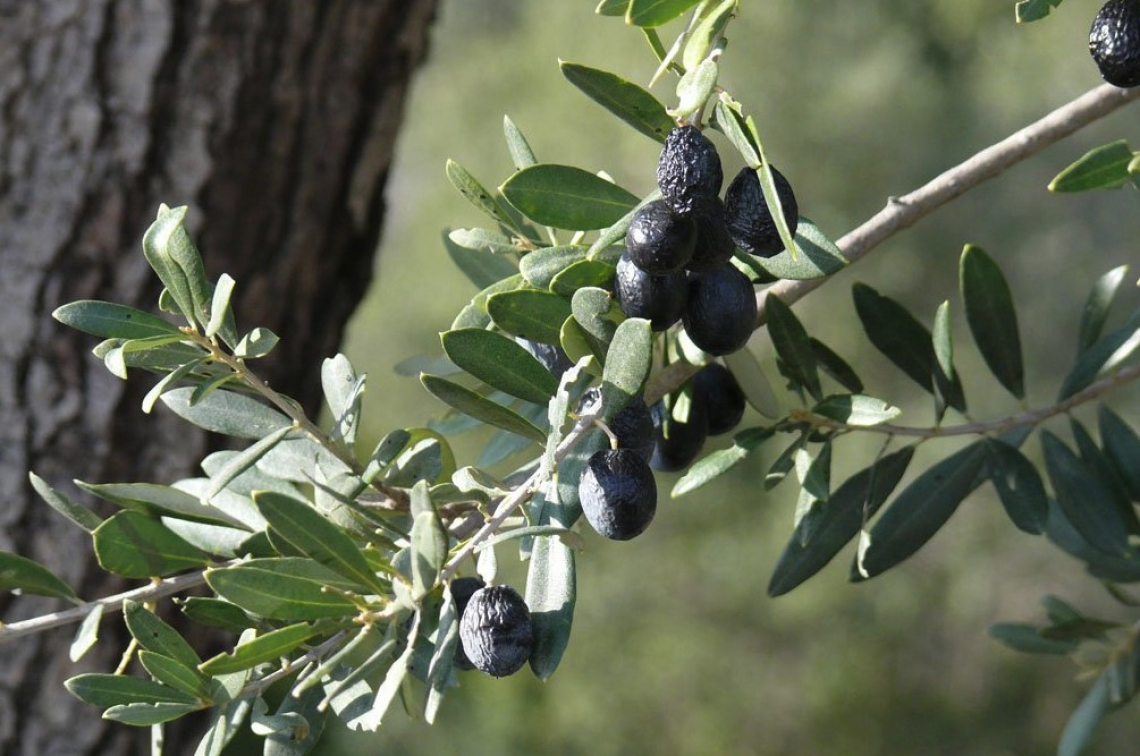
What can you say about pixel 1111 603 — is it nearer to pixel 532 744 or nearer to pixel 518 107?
pixel 532 744

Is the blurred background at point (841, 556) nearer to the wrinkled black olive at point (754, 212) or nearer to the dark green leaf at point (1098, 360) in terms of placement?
the dark green leaf at point (1098, 360)

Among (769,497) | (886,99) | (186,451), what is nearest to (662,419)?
(186,451)

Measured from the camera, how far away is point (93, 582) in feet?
2.90

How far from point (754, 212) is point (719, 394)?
0.64 feet

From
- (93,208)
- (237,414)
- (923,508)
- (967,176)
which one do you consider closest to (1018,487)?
(923,508)

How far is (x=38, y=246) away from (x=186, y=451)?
0.19 m

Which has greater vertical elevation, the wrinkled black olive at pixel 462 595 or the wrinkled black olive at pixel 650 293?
the wrinkled black olive at pixel 650 293

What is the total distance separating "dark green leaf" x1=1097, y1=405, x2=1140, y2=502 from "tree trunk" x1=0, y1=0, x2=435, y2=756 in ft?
2.09

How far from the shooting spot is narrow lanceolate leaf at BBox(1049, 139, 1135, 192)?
0.46 metres

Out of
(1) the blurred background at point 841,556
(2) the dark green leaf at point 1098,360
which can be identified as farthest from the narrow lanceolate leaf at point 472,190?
(1) the blurred background at point 841,556

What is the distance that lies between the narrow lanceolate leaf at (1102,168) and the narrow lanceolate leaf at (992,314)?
5.1 inches

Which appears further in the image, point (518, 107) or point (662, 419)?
point (518, 107)

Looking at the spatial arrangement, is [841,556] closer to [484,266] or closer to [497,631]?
[484,266]

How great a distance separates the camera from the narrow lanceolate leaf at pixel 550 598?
1.43 feet
